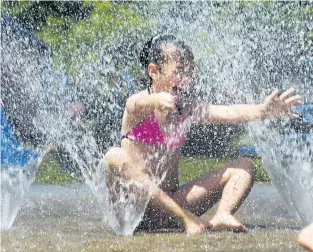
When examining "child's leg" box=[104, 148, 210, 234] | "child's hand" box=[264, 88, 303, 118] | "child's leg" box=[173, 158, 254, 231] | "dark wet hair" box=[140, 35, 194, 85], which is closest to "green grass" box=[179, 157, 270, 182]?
"child's leg" box=[173, 158, 254, 231]

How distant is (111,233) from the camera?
3.42 metres

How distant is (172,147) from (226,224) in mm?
447

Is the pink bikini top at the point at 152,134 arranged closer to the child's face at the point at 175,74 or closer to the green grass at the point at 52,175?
the child's face at the point at 175,74

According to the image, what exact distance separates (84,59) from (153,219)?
6.56m

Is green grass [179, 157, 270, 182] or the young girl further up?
the young girl

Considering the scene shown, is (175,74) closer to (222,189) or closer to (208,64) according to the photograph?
(222,189)

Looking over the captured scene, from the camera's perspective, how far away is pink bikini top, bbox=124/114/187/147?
3666mm

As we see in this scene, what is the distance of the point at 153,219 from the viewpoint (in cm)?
362

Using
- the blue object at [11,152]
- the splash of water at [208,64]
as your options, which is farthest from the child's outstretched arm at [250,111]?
the splash of water at [208,64]

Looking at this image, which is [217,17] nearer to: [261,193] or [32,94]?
[32,94]

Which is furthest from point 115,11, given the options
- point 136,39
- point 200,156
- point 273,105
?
point 273,105

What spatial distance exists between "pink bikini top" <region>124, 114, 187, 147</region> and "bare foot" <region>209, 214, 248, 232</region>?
0.39 meters

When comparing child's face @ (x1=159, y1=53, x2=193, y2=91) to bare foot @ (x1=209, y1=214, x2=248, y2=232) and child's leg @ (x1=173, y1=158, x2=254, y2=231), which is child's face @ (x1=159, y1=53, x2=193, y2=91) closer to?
child's leg @ (x1=173, y1=158, x2=254, y2=231)

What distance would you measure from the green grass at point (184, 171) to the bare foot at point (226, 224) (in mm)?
2864
